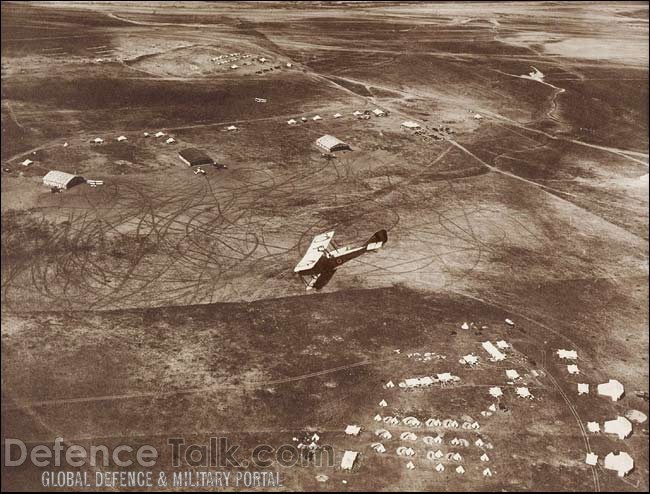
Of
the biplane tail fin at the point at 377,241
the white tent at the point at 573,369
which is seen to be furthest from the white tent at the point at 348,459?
the biplane tail fin at the point at 377,241

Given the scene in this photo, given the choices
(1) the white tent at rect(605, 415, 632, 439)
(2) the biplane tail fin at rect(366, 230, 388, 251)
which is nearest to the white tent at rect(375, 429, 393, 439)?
(1) the white tent at rect(605, 415, 632, 439)

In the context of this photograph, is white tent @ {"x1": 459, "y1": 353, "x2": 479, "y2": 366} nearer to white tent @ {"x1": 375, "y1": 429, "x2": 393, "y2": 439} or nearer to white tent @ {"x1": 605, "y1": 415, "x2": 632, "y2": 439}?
white tent @ {"x1": 375, "y1": 429, "x2": 393, "y2": 439}

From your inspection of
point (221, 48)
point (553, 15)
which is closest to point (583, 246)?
point (221, 48)

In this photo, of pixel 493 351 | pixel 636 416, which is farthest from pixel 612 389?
pixel 493 351

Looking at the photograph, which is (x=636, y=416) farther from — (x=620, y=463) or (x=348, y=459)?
(x=348, y=459)

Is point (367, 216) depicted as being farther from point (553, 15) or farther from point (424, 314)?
point (553, 15)

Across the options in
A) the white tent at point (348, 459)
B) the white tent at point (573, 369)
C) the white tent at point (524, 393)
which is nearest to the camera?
the white tent at point (348, 459)

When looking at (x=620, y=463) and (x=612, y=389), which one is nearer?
(x=620, y=463)

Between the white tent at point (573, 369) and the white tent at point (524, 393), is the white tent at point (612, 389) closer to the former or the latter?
the white tent at point (573, 369)
